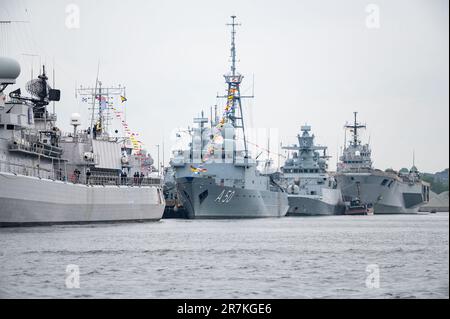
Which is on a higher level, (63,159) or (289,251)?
(63,159)

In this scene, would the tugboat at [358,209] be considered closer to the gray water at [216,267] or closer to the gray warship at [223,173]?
the gray warship at [223,173]

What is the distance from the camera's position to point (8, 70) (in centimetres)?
6078

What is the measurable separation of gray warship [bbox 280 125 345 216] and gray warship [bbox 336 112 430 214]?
8644mm

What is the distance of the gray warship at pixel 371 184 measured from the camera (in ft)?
500

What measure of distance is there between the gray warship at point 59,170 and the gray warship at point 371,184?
225 ft

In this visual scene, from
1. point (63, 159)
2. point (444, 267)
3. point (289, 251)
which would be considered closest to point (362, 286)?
point (444, 267)

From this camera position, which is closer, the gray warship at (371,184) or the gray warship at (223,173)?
the gray warship at (223,173)

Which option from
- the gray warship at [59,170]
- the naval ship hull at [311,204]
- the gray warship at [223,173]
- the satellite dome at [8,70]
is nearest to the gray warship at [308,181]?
the naval ship hull at [311,204]

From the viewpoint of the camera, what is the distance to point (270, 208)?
115 meters

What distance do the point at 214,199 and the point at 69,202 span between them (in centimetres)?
3404

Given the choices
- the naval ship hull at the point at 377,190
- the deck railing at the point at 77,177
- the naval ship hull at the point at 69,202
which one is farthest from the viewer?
the naval ship hull at the point at 377,190
